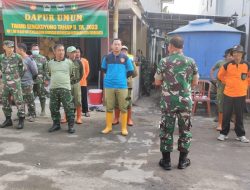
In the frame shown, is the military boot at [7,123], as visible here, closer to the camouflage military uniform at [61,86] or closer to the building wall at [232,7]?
the camouflage military uniform at [61,86]

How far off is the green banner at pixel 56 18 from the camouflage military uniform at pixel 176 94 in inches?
166

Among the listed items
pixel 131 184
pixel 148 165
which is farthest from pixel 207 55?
pixel 131 184

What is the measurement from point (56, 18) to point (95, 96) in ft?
7.39

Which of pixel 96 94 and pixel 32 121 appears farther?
pixel 96 94

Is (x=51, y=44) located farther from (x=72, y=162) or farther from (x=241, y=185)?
(x=241, y=185)

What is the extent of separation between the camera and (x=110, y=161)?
192 inches

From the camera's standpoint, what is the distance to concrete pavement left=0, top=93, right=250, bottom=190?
410cm

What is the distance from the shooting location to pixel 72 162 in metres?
4.82

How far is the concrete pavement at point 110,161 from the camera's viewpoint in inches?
161

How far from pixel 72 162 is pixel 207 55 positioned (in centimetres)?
574

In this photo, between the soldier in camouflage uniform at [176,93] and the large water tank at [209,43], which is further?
the large water tank at [209,43]

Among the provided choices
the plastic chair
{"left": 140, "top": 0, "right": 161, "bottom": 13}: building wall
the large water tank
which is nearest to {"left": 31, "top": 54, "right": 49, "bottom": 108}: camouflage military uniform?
the plastic chair

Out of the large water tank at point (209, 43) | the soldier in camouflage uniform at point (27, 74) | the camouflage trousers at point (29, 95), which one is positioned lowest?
the camouflage trousers at point (29, 95)

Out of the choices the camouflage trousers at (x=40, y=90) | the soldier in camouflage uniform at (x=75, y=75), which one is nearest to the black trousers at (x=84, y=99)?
the soldier in camouflage uniform at (x=75, y=75)
